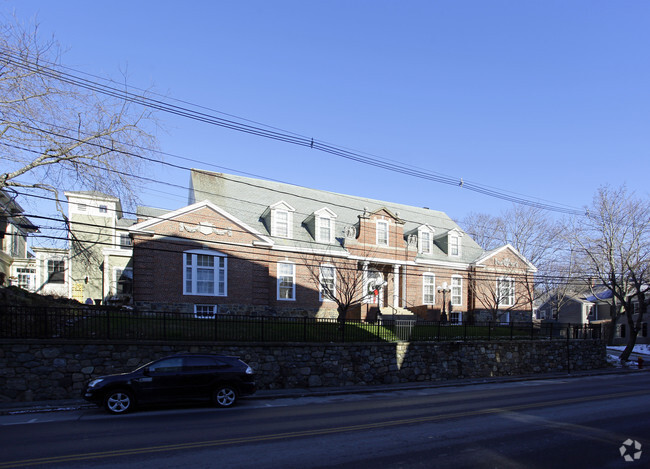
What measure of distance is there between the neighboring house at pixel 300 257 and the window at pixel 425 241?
0.29ft

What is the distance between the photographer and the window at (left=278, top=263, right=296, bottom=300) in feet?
99.3

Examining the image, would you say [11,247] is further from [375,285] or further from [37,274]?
[375,285]

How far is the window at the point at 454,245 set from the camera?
3850cm

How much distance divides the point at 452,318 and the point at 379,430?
29022 millimetres

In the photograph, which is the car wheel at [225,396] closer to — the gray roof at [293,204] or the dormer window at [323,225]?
the gray roof at [293,204]

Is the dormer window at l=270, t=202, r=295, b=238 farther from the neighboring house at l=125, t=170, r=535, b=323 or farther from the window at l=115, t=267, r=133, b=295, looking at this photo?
the window at l=115, t=267, r=133, b=295

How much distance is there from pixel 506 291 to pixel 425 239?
8.01 meters

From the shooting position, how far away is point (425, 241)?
123 feet

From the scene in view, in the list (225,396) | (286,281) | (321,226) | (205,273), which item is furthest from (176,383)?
(321,226)

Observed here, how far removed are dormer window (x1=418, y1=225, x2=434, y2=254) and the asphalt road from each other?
894 inches

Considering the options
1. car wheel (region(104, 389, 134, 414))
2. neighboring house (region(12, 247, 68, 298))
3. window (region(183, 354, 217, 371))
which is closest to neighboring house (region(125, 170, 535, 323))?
neighboring house (region(12, 247, 68, 298))

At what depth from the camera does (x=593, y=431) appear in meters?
9.87

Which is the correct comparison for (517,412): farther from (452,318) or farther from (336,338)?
(452,318)

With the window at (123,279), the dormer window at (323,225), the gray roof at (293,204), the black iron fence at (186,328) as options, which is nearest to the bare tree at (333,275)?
the gray roof at (293,204)
